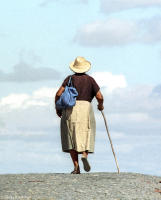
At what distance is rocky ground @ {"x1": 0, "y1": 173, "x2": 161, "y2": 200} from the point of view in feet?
38.6

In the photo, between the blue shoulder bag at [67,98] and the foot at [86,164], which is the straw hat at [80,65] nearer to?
the blue shoulder bag at [67,98]

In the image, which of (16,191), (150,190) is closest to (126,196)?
(150,190)

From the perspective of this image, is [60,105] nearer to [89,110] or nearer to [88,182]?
[89,110]

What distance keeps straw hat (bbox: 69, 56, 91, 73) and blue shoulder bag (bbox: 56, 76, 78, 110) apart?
1.47ft

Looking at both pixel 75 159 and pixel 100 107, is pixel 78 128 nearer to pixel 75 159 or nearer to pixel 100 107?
pixel 75 159

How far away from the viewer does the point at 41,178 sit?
1379 cm

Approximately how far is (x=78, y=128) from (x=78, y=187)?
112 inches

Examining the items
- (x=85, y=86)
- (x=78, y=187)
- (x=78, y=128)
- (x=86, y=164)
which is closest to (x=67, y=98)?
(x=85, y=86)

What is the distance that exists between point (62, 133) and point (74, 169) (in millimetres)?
916

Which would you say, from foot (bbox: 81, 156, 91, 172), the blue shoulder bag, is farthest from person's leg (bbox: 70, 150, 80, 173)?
the blue shoulder bag

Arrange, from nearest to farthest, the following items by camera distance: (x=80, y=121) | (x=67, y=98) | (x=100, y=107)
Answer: (x=67, y=98) → (x=80, y=121) → (x=100, y=107)

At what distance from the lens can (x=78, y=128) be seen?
15.1 meters

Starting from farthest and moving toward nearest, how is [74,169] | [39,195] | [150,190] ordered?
1. [74,169]
2. [150,190]
3. [39,195]

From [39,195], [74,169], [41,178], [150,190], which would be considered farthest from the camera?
[74,169]
